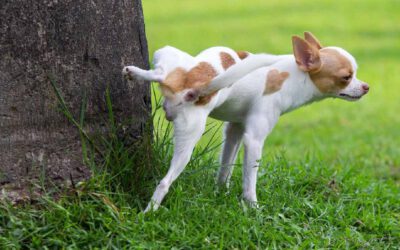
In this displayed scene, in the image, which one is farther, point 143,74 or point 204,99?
point 204,99

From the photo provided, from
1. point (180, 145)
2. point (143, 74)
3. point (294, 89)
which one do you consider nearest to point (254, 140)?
point (294, 89)

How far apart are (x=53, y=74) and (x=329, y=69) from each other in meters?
1.61

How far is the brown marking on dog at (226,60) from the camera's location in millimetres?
4810

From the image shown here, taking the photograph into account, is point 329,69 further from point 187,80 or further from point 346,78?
point 187,80

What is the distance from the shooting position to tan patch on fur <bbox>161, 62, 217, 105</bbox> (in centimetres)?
452

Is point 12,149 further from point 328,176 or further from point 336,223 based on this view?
point 328,176

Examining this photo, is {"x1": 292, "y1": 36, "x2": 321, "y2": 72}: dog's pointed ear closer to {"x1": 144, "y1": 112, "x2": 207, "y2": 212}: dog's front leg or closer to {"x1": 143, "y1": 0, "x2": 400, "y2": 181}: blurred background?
{"x1": 144, "y1": 112, "x2": 207, "y2": 212}: dog's front leg

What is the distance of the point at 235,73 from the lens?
4.49 metres

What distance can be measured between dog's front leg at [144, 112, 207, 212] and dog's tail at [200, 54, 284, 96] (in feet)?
0.54

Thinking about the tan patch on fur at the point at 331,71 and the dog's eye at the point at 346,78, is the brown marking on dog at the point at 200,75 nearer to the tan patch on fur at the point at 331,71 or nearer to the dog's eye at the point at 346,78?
the tan patch on fur at the point at 331,71

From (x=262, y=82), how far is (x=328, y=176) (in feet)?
4.62

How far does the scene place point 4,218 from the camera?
4.41m

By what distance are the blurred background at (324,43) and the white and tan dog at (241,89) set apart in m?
1.78

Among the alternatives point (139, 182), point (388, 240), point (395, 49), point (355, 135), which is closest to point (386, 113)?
point (355, 135)
